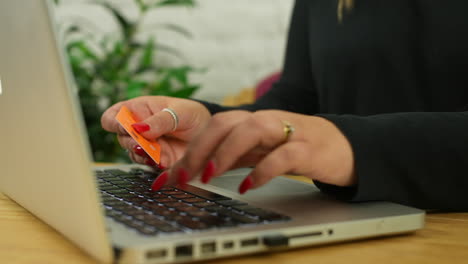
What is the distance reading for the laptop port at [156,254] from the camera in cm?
38

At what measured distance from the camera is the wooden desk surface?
0.43m

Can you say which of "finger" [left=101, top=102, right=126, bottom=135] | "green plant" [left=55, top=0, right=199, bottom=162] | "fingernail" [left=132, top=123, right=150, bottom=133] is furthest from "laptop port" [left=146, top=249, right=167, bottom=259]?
"green plant" [left=55, top=0, right=199, bottom=162]

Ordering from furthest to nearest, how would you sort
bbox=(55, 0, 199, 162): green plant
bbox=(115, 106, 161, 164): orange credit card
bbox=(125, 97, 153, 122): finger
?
bbox=(55, 0, 199, 162): green plant < bbox=(125, 97, 153, 122): finger < bbox=(115, 106, 161, 164): orange credit card

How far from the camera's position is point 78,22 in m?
2.32

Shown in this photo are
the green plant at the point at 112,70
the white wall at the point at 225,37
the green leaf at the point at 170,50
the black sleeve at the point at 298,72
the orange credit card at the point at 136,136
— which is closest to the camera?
the orange credit card at the point at 136,136

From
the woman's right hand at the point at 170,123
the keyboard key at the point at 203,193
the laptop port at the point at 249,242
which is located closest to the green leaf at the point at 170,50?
the woman's right hand at the point at 170,123

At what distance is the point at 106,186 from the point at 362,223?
332 mm

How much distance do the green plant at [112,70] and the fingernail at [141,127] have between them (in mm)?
1337

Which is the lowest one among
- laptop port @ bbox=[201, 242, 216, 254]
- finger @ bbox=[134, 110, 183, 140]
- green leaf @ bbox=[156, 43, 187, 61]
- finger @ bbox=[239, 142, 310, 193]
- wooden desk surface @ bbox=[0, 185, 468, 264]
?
wooden desk surface @ bbox=[0, 185, 468, 264]

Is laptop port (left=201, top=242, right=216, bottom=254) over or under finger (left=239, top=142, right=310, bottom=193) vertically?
under

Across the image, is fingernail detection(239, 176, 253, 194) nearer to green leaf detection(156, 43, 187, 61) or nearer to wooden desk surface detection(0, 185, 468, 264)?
wooden desk surface detection(0, 185, 468, 264)

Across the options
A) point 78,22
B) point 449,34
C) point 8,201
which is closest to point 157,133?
point 8,201

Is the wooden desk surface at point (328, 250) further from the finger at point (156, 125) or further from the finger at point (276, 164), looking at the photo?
the finger at point (156, 125)

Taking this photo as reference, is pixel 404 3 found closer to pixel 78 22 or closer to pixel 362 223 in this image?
pixel 362 223
